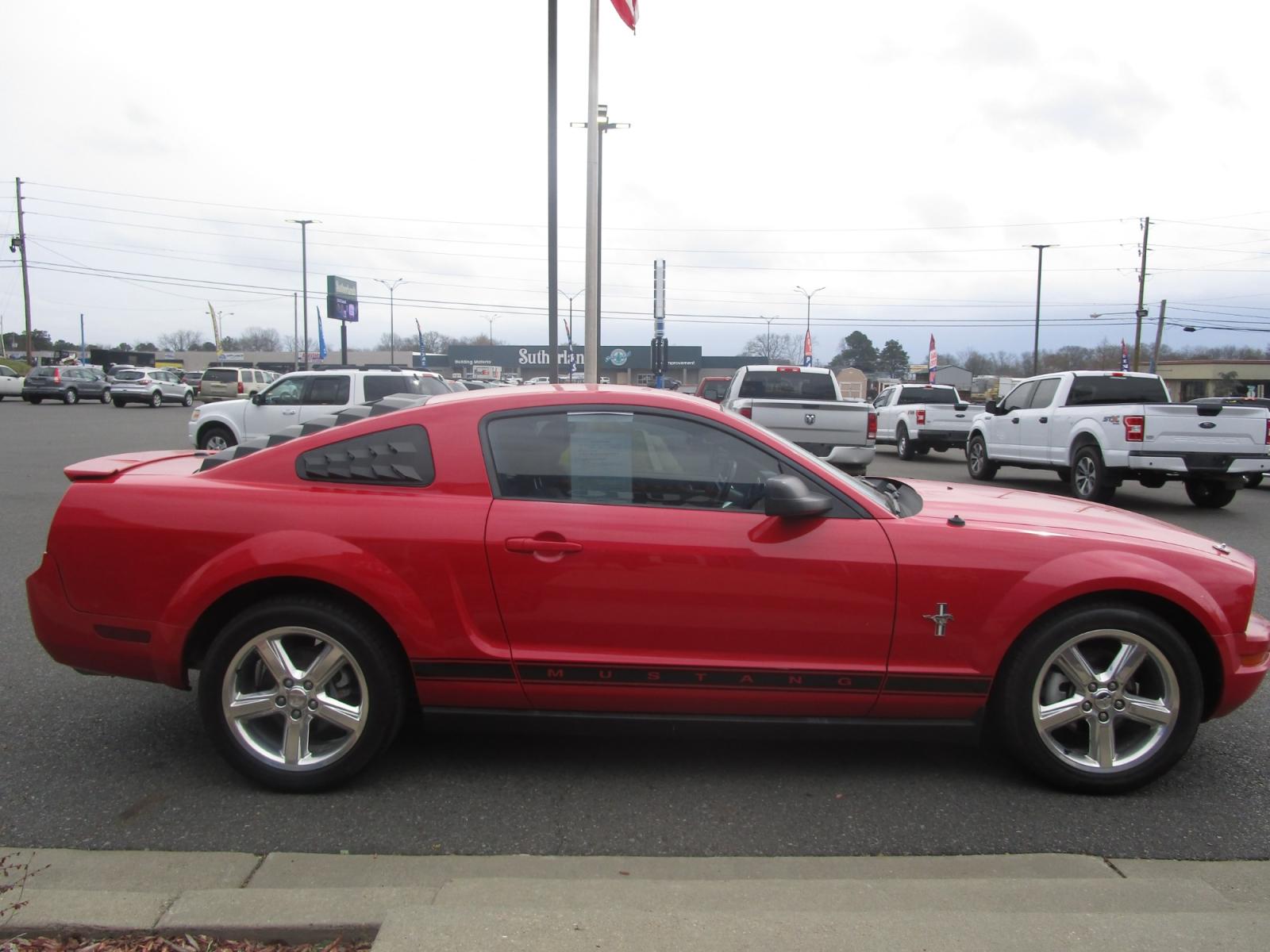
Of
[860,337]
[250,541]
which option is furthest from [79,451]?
[860,337]

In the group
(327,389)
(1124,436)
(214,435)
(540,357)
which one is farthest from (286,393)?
(540,357)

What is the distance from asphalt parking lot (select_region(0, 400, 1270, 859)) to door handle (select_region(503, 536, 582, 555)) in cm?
78

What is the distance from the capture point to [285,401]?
15.0 meters

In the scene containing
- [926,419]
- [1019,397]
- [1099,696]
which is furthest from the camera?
[926,419]

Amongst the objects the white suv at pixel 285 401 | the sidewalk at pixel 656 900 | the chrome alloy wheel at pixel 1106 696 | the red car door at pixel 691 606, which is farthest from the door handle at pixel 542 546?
the white suv at pixel 285 401

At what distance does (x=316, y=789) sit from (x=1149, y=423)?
10.6 meters

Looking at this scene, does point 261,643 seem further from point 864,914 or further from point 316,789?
point 864,914

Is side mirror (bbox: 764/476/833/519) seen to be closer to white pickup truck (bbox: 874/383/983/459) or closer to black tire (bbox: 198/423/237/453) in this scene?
black tire (bbox: 198/423/237/453)

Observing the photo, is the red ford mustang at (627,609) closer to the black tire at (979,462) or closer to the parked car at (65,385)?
the black tire at (979,462)

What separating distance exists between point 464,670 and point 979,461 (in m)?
13.7

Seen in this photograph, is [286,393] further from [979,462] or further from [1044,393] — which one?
[1044,393]

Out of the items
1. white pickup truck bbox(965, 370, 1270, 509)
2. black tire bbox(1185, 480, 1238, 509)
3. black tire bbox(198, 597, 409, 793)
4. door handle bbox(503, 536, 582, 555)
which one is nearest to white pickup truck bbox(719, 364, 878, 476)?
white pickup truck bbox(965, 370, 1270, 509)

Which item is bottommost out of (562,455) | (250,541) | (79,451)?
(79,451)

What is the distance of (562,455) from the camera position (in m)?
3.49
